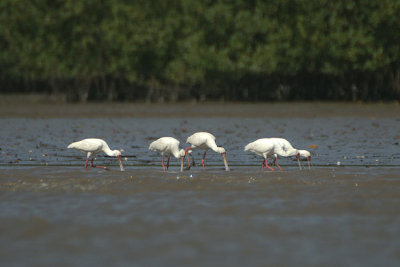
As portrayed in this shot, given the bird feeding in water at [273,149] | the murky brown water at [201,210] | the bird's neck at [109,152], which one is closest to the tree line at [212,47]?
the murky brown water at [201,210]

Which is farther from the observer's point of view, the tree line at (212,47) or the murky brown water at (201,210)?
the tree line at (212,47)

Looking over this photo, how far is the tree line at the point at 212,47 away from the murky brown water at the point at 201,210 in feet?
98.7

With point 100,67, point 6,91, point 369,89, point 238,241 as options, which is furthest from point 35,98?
point 238,241

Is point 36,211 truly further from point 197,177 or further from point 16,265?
point 197,177

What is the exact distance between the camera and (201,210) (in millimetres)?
10094

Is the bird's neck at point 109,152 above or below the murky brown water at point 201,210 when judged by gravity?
above

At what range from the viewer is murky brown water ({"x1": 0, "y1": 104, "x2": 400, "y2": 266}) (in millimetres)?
7645

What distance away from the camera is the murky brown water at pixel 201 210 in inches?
301

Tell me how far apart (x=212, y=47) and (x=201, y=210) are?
42.1 m

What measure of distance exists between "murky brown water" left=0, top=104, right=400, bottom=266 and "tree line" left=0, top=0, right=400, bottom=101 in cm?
3008

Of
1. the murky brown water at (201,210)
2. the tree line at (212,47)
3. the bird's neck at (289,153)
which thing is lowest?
the murky brown water at (201,210)

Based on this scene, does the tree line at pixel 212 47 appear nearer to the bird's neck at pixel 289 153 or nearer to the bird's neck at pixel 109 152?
the bird's neck at pixel 289 153

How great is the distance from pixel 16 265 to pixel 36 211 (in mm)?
2909

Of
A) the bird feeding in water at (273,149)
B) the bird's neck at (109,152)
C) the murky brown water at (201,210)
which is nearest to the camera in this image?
the murky brown water at (201,210)
